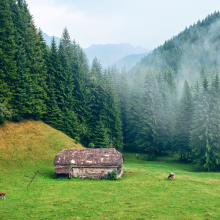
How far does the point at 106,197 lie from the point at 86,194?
2642 mm

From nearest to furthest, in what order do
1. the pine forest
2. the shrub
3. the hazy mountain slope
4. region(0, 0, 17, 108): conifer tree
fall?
1. the shrub
2. region(0, 0, 17, 108): conifer tree
3. the pine forest
4. the hazy mountain slope

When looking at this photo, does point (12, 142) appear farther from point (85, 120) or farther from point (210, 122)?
point (210, 122)

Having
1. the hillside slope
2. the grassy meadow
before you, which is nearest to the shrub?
the grassy meadow

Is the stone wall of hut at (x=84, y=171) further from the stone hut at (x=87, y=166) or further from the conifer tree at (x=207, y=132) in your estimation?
the conifer tree at (x=207, y=132)

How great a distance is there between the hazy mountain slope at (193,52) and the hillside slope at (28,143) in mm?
97467

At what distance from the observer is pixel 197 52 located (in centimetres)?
15262

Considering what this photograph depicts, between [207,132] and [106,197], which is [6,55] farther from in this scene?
[207,132]

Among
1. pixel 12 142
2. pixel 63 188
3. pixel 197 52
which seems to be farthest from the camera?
pixel 197 52

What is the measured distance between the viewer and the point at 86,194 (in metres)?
25.5

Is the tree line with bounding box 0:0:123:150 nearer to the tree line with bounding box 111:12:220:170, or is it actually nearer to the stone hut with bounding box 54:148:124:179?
the tree line with bounding box 111:12:220:170

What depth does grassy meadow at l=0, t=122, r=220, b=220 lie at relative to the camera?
19.8 m

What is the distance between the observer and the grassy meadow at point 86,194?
19.8 metres

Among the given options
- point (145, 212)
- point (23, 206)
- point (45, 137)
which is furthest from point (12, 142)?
point (145, 212)

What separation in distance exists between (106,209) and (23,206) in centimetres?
828
